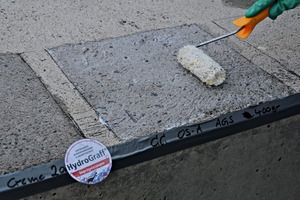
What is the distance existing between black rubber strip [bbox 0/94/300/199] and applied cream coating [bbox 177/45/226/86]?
0.18 m

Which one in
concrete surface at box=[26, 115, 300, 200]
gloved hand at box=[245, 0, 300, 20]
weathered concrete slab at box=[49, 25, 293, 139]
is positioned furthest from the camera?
gloved hand at box=[245, 0, 300, 20]

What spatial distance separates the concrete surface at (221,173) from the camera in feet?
5.46

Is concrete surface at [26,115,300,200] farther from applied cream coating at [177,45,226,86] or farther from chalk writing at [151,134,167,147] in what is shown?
applied cream coating at [177,45,226,86]

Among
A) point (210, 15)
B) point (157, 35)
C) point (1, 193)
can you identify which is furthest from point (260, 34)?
point (1, 193)

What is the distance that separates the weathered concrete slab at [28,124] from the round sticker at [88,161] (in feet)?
0.13

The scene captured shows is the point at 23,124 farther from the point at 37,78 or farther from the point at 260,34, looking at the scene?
the point at 260,34

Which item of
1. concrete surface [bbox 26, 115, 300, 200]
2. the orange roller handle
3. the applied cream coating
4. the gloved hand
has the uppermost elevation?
the gloved hand

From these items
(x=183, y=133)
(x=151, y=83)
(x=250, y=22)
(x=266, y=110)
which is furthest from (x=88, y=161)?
(x=250, y=22)

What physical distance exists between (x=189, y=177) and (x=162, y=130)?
Answer: 0.76 ft

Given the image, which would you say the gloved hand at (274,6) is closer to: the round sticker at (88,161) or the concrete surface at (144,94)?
the concrete surface at (144,94)

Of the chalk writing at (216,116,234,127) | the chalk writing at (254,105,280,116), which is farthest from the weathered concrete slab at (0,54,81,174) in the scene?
the chalk writing at (254,105,280,116)

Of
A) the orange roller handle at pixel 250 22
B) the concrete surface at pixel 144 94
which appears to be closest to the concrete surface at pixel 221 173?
the concrete surface at pixel 144 94

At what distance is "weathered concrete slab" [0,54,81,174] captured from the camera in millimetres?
1571

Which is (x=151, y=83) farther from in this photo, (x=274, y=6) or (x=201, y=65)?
(x=274, y=6)
